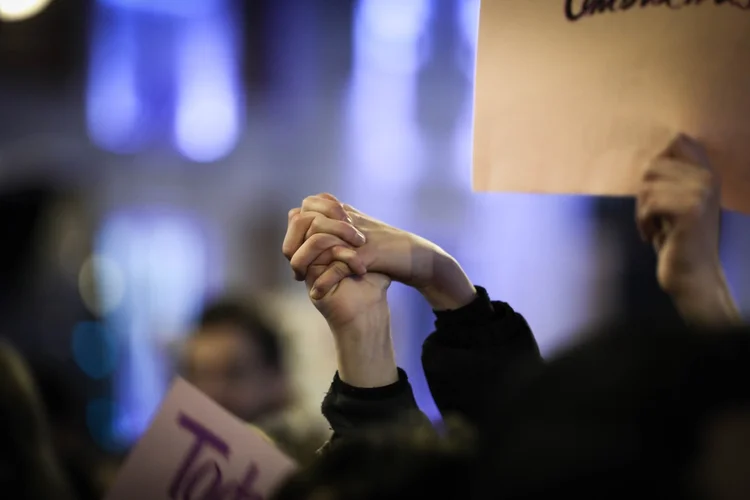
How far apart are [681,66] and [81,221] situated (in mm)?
2342

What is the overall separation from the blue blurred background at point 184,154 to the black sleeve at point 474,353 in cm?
17

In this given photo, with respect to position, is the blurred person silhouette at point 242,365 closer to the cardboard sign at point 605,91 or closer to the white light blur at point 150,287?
the cardboard sign at point 605,91

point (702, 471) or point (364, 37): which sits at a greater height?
point (364, 37)

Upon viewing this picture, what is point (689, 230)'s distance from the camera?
1.95 feet

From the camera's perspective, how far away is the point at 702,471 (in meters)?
0.28

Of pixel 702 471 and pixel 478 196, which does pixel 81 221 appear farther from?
pixel 702 471

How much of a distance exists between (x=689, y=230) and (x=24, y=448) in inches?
25.0

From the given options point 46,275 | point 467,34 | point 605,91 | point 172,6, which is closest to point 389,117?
point 467,34

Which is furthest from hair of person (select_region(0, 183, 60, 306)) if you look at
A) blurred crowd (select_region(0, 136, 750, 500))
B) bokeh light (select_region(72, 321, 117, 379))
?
blurred crowd (select_region(0, 136, 750, 500))

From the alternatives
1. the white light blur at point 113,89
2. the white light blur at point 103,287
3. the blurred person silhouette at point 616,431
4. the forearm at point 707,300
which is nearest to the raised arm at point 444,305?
the forearm at point 707,300

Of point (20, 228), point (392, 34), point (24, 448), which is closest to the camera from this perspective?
point (24, 448)

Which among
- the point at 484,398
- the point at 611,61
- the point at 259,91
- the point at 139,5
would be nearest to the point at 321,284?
the point at 484,398

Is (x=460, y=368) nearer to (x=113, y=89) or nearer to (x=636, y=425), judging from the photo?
(x=636, y=425)

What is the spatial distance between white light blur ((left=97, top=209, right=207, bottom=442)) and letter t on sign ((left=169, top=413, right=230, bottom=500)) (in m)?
2.09
